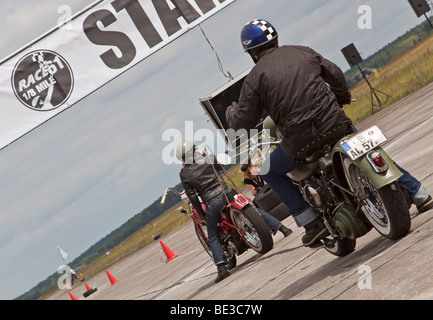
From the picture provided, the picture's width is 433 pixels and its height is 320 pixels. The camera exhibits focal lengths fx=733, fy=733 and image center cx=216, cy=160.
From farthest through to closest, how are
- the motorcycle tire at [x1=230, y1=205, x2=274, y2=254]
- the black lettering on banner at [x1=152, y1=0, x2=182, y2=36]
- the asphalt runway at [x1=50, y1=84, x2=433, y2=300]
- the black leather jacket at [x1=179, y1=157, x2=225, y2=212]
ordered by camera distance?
the black lettering on banner at [x1=152, y1=0, x2=182, y2=36]
the black leather jacket at [x1=179, y1=157, x2=225, y2=212]
the motorcycle tire at [x1=230, y1=205, x2=274, y2=254]
the asphalt runway at [x1=50, y1=84, x2=433, y2=300]

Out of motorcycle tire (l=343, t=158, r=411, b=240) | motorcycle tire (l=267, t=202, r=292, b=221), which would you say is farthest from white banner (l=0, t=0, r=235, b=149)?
motorcycle tire (l=343, t=158, r=411, b=240)

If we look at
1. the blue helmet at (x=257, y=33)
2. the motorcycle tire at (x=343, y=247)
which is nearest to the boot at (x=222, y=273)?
the motorcycle tire at (x=343, y=247)

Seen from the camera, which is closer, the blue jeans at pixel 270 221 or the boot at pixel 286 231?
the blue jeans at pixel 270 221

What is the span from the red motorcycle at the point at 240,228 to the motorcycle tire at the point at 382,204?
410 cm

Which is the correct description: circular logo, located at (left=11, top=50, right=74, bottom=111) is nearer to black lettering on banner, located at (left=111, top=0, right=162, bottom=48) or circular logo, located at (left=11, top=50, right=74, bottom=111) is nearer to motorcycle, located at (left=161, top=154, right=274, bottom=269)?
black lettering on banner, located at (left=111, top=0, right=162, bottom=48)

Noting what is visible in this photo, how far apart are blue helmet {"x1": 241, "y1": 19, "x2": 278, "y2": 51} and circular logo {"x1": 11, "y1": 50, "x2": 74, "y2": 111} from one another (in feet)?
19.8

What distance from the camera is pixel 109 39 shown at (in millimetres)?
12289

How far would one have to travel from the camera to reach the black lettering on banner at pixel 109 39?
12109 millimetres

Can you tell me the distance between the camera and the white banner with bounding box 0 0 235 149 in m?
12.0

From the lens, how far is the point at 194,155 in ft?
35.8

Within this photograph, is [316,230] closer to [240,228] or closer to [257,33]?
[257,33]

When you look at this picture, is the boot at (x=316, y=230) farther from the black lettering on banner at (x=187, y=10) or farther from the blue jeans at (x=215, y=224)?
the black lettering on banner at (x=187, y=10)

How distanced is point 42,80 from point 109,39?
1.33 metres
